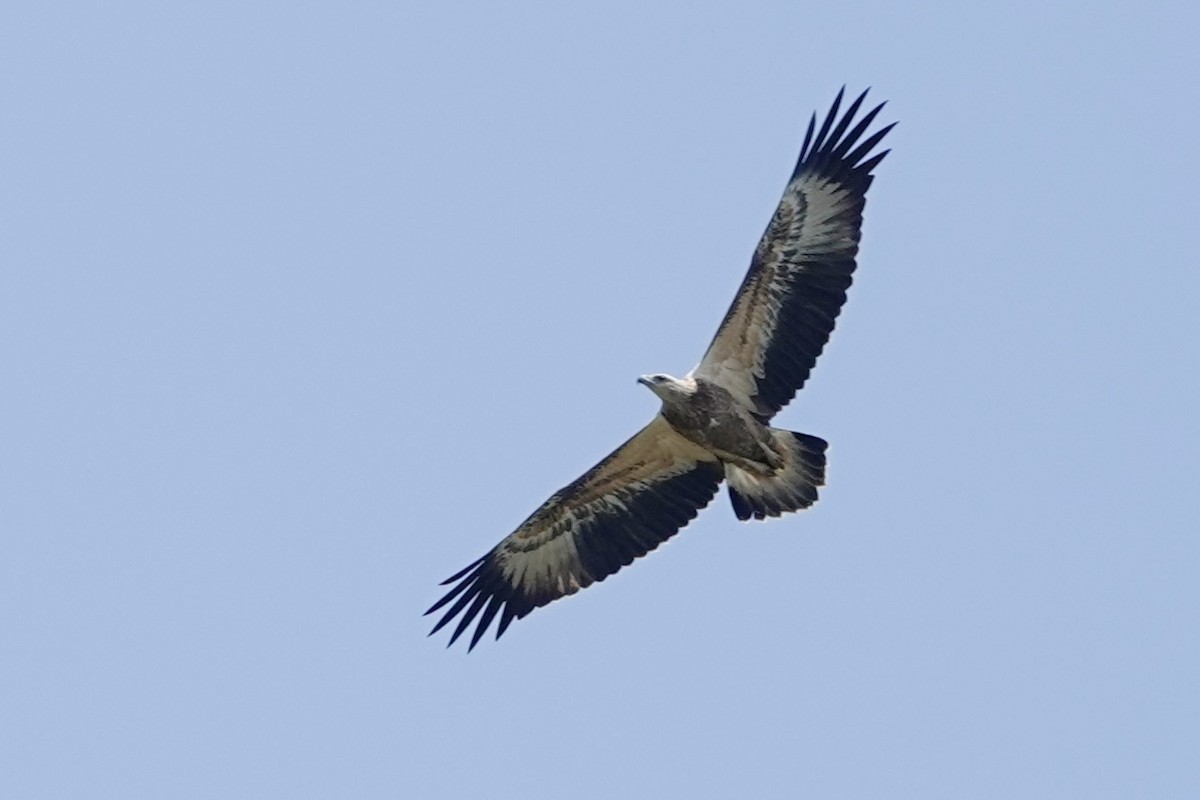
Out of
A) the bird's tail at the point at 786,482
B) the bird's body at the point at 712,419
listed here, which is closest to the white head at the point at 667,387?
the bird's body at the point at 712,419

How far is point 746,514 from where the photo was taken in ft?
61.3

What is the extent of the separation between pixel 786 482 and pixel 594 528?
5.65 ft

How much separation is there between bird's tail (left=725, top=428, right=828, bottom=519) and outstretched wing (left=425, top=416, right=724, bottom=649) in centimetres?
33

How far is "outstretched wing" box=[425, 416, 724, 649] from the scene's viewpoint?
745 inches

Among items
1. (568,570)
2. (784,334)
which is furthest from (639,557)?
(784,334)

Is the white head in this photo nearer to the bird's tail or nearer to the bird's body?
the bird's body

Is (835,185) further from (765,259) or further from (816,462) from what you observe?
(816,462)

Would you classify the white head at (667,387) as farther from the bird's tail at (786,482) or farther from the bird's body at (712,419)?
the bird's tail at (786,482)

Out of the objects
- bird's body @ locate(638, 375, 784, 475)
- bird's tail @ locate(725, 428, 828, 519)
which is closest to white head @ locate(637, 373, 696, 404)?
bird's body @ locate(638, 375, 784, 475)

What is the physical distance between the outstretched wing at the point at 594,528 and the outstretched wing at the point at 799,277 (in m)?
0.78

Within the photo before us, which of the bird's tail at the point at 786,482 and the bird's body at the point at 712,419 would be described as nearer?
the bird's body at the point at 712,419

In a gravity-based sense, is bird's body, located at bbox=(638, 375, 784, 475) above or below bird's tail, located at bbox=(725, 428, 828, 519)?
above

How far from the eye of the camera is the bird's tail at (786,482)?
727 inches

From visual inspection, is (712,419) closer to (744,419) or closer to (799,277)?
(744,419)
